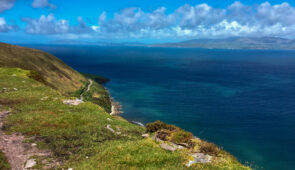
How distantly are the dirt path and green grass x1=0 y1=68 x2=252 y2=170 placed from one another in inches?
30.0

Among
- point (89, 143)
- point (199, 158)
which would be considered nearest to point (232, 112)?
point (199, 158)

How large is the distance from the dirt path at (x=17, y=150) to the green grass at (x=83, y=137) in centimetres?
76

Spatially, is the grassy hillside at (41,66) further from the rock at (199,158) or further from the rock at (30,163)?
the rock at (199,158)

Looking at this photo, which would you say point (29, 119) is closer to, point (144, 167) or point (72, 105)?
point (72, 105)

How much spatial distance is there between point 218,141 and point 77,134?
5084 centimetres

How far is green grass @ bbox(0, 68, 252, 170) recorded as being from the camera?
14.6m

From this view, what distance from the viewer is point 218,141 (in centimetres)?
6059

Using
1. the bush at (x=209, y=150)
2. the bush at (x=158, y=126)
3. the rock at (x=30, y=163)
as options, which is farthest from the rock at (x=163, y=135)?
the rock at (x=30, y=163)

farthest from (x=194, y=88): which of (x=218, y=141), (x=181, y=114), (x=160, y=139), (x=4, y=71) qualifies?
(x=160, y=139)

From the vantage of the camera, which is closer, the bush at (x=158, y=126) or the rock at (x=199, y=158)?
the rock at (x=199, y=158)

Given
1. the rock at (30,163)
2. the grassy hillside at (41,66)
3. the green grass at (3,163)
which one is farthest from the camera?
the grassy hillside at (41,66)

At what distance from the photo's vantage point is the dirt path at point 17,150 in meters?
14.8

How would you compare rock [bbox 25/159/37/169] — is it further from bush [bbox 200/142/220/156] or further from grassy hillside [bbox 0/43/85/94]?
grassy hillside [bbox 0/43/85/94]

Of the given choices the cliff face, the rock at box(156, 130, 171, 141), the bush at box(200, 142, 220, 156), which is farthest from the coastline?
the bush at box(200, 142, 220, 156)
